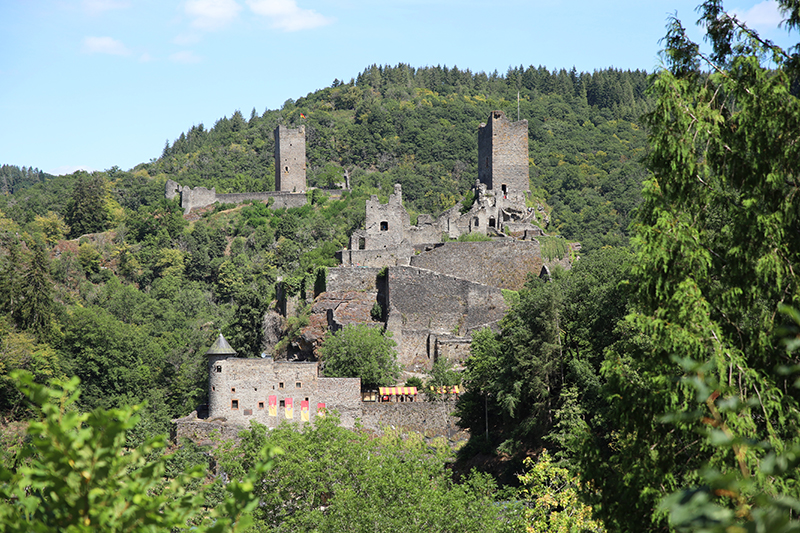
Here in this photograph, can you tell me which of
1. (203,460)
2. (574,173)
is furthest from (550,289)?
(574,173)

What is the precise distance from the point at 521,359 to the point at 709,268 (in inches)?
881

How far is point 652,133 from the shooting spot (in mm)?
12938

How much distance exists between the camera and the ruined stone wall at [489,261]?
48.9 m

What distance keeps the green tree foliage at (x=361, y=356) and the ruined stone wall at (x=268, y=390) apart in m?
1.80

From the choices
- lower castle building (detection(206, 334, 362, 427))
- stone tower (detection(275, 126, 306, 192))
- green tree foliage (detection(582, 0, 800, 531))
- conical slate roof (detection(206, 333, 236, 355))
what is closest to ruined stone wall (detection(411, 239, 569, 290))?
lower castle building (detection(206, 334, 362, 427))

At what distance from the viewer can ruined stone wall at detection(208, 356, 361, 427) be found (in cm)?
3909

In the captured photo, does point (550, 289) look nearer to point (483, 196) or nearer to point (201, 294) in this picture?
point (483, 196)

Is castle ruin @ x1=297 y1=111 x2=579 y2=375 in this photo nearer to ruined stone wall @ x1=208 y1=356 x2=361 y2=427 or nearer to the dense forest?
the dense forest

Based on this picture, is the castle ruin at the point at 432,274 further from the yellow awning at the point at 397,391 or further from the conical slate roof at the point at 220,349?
the conical slate roof at the point at 220,349

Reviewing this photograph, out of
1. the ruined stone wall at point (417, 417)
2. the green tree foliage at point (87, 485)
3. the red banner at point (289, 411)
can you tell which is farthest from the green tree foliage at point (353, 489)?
the green tree foliage at point (87, 485)

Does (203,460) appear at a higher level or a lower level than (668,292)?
lower

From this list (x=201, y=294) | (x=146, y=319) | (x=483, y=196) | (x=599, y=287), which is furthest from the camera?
(x=201, y=294)

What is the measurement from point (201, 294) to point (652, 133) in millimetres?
68243

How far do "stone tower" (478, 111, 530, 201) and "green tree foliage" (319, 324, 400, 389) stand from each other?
60.5ft
